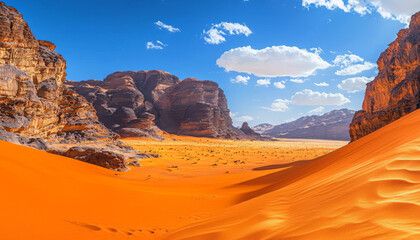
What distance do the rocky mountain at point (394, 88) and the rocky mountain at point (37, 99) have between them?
1221 cm

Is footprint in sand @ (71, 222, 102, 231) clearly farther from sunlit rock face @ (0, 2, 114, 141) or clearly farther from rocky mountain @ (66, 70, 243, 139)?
rocky mountain @ (66, 70, 243, 139)

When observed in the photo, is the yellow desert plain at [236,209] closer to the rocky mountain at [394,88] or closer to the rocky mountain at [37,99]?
the rocky mountain at [37,99]

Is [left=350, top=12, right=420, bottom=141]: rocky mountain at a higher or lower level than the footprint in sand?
higher

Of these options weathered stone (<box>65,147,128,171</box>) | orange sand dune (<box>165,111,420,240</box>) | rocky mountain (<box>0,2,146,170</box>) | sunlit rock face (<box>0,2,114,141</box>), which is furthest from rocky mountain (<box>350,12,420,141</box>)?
sunlit rock face (<box>0,2,114,141</box>)

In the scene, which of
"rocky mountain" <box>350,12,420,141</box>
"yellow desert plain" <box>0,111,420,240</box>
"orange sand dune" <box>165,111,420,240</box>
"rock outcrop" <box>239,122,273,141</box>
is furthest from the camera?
"rock outcrop" <box>239,122,273,141</box>

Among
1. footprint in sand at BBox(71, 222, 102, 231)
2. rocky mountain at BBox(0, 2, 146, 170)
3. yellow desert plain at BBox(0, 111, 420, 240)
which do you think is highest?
rocky mountain at BBox(0, 2, 146, 170)

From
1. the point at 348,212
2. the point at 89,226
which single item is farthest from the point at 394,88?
the point at 89,226

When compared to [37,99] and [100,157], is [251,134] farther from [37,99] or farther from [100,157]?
[100,157]

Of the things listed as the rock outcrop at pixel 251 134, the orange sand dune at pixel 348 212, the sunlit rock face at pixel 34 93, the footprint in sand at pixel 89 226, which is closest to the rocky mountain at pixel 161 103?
the rock outcrop at pixel 251 134

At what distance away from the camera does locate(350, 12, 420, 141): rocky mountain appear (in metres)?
10.3

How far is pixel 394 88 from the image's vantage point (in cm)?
1251

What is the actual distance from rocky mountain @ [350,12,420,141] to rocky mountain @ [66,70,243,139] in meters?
36.1

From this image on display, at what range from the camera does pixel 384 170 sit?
2.17 metres

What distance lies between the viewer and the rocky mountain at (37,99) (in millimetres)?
13219
